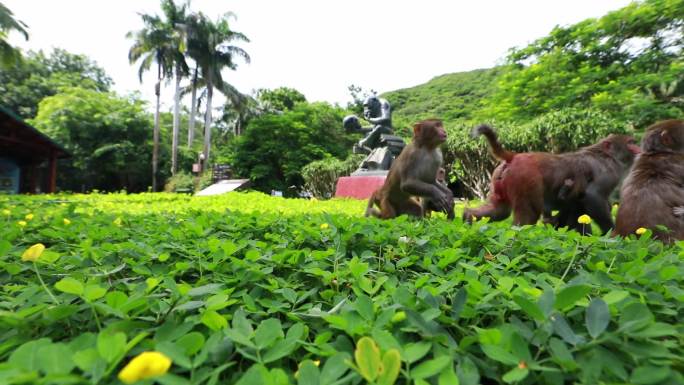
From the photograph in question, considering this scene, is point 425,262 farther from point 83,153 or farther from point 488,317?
point 83,153

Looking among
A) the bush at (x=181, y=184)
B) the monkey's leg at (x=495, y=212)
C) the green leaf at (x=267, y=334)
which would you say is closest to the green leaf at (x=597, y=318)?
the green leaf at (x=267, y=334)

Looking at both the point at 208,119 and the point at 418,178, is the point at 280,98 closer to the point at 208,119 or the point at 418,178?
the point at 208,119

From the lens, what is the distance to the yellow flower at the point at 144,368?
0.43m

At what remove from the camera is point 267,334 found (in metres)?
0.64

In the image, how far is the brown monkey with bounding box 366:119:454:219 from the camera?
3.48 m

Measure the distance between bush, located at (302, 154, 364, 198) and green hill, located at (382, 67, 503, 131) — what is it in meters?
11.9

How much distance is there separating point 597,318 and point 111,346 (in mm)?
715

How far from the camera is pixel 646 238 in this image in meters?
1.52

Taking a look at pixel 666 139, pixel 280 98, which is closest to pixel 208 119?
pixel 280 98

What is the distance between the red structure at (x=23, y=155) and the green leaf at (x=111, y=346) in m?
18.6

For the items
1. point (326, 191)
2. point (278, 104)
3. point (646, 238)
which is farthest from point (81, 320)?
point (278, 104)

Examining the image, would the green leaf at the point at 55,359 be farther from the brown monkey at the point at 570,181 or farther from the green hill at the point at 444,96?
the green hill at the point at 444,96

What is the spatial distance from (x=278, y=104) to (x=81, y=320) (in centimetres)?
3667

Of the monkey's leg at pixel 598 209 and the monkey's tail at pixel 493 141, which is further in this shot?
the monkey's tail at pixel 493 141
